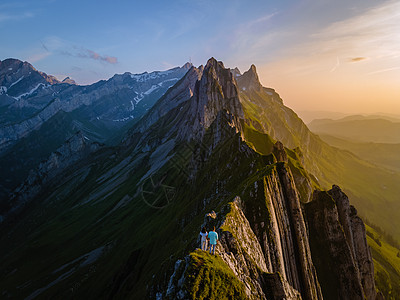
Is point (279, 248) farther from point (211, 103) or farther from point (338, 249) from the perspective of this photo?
point (211, 103)

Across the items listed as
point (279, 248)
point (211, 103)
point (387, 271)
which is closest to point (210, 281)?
point (279, 248)

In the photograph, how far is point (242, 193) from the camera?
4484 cm

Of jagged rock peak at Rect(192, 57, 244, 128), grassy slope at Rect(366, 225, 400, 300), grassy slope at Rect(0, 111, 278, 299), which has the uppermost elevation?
jagged rock peak at Rect(192, 57, 244, 128)

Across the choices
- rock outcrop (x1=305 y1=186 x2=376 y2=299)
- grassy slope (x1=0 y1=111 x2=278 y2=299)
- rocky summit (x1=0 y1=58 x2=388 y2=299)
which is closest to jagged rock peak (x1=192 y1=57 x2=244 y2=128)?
rocky summit (x1=0 y1=58 x2=388 y2=299)

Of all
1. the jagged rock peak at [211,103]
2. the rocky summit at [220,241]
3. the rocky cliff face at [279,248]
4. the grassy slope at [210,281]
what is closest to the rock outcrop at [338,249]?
the rocky cliff face at [279,248]

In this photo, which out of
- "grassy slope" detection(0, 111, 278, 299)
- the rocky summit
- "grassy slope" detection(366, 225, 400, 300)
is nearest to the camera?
the rocky summit

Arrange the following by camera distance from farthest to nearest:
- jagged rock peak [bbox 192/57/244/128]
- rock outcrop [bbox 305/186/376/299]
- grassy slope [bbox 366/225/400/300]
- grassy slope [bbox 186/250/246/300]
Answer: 1. jagged rock peak [bbox 192/57/244/128]
2. grassy slope [bbox 366/225/400/300]
3. rock outcrop [bbox 305/186/376/299]
4. grassy slope [bbox 186/250/246/300]

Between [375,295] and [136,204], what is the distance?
144m

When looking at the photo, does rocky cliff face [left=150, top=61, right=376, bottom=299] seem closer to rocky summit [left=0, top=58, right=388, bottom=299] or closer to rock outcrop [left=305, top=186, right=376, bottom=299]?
rock outcrop [left=305, top=186, right=376, bottom=299]

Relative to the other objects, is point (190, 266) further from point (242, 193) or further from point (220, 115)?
point (220, 115)

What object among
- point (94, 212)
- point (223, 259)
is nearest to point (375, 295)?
point (223, 259)

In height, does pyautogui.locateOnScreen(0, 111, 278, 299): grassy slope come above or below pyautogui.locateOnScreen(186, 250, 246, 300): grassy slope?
below

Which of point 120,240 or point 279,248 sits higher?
point 279,248

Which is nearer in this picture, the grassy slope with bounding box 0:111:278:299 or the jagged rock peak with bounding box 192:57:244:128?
the grassy slope with bounding box 0:111:278:299
